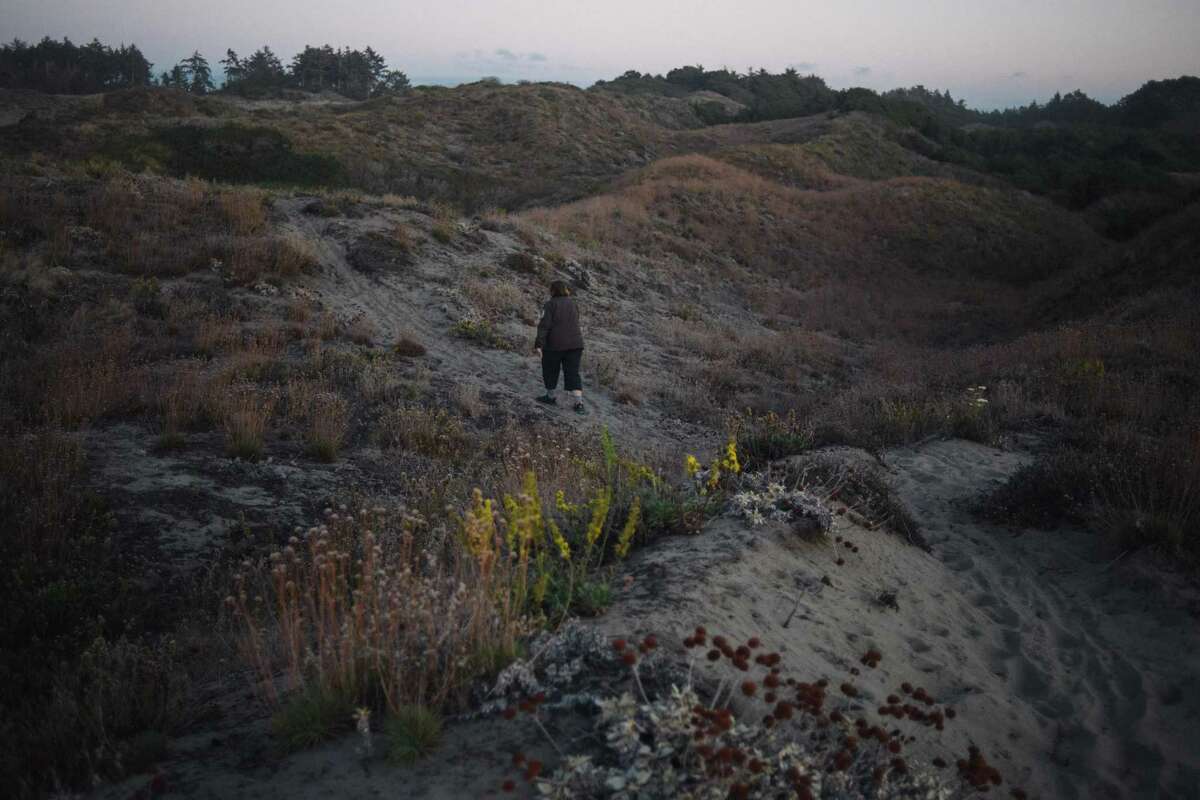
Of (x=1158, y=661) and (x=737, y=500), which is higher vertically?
(x=737, y=500)

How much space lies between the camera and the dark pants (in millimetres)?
11047

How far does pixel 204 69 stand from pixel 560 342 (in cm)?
10394

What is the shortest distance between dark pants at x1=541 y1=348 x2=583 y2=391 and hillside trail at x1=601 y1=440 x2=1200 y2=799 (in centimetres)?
611

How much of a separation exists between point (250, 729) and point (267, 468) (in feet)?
15.5

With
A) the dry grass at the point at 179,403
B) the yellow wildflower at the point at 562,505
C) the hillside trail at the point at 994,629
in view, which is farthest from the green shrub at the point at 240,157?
the hillside trail at the point at 994,629

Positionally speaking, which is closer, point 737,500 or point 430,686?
point 430,686

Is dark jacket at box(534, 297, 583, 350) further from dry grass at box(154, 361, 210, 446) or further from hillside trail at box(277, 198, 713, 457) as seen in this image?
dry grass at box(154, 361, 210, 446)

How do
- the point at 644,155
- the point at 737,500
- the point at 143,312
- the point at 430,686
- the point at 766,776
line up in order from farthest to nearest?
the point at 644,155 < the point at 143,312 < the point at 737,500 < the point at 430,686 < the point at 766,776

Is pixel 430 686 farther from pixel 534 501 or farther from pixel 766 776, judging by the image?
pixel 766 776

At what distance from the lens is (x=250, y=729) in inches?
130

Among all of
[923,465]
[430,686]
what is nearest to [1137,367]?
[923,465]

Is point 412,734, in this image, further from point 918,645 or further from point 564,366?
point 564,366

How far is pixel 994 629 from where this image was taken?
507 centimetres

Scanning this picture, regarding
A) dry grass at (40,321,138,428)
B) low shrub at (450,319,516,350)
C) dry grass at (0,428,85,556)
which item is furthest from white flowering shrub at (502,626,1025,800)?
low shrub at (450,319,516,350)
